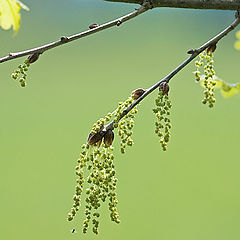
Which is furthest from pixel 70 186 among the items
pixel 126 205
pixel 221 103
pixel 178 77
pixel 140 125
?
pixel 178 77

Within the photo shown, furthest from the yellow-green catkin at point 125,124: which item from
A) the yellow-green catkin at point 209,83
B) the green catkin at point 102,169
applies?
the yellow-green catkin at point 209,83

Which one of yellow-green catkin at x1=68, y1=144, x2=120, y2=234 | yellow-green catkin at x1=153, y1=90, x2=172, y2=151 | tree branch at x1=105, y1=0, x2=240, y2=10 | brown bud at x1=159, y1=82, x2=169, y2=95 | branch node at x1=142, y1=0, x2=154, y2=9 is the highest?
tree branch at x1=105, y1=0, x2=240, y2=10

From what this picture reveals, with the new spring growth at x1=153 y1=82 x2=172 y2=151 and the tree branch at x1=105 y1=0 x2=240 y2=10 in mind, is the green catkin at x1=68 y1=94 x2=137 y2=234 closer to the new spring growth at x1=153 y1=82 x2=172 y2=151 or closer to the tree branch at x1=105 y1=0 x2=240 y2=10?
the new spring growth at x1=153 y1=82 x2=172 y2=151

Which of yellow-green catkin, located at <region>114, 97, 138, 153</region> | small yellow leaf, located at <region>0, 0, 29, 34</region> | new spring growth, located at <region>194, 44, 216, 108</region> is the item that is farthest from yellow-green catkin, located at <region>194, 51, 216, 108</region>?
small yellow leaf, located at <region>0, 0, 29, 34</region>

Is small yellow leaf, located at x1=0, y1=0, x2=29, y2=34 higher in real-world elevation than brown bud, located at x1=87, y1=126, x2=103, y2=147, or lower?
higher

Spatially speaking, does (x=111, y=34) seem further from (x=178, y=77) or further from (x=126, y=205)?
(x=126, y=205)

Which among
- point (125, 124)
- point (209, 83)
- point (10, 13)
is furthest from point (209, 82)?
point (10, 13)

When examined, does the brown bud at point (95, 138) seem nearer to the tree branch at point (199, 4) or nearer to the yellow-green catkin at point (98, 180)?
the yellow-green catkin at point (98, 180)

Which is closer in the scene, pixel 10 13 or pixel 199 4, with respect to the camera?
pixel 10 13

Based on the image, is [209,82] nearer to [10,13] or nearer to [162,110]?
[162,110]
